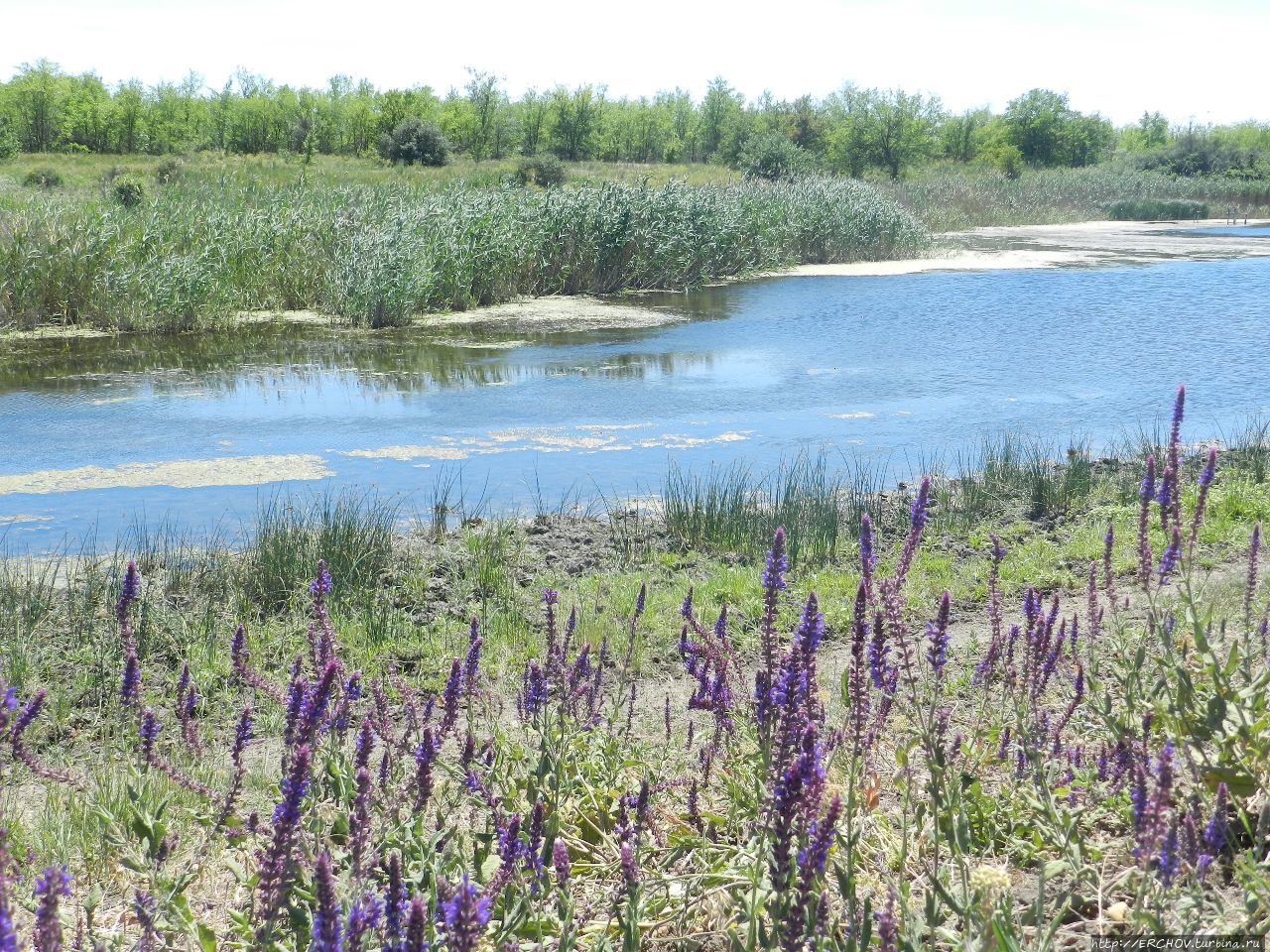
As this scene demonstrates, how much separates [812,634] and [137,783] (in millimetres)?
1823

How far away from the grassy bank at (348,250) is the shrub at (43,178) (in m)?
13.0

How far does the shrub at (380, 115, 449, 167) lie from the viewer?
1962 inches

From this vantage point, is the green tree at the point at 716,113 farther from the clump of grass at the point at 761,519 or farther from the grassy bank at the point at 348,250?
the clump of grass at the point at 761,519

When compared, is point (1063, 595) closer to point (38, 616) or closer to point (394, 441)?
point (38, 616)

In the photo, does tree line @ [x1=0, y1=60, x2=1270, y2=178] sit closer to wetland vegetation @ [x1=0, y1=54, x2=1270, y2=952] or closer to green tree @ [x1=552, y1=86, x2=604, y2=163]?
green tree @ [x1=552, y1=86, x2=604, y2=163]

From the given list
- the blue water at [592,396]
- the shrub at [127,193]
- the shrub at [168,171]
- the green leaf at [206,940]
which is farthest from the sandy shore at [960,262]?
the shrub at [168,171]

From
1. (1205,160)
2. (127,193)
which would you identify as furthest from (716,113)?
(127,193)

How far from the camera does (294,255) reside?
19547mm

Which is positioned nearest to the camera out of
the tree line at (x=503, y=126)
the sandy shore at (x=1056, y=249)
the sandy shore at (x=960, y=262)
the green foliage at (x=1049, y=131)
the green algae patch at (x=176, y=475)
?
the green algae patch at (x=176, y=475)

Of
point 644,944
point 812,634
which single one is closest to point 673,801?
point 644,944

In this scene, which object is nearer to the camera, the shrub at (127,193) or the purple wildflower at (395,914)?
the purple wildflower at (395,914)

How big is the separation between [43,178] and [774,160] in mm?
26680

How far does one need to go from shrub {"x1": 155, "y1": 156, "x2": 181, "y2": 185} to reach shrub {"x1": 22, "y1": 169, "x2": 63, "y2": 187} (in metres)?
3.11

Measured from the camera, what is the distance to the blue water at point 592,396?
10500mm
